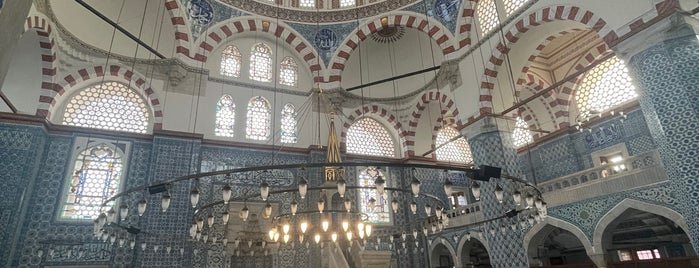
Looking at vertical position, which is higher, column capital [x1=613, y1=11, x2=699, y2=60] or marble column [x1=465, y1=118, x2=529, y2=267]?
column capital [x1=613, y1=11, x2=699, y2=60]

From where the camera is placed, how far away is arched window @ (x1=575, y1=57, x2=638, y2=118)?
934 centimetres

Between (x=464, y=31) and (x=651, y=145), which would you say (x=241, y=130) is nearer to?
(x=464, y=31)

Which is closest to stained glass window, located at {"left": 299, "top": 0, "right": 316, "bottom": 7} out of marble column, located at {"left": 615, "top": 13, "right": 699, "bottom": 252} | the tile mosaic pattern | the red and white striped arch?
the red and white striped arch

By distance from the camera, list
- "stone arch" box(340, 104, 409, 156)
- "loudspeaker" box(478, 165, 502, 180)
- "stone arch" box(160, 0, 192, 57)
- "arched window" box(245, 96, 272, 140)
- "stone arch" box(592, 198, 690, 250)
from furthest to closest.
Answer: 1. "stone arch" box(340, 104, 409, 156)
2. "arched window" box(245, 96, 272, 140)
3. "stone arch" box(160, 0, 192, 57)
4. "stone arch" box(592, 198, 690, 250)
5. "loudspeaker" box(478, 165, 502, 180)

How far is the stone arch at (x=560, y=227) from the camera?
6.86 m

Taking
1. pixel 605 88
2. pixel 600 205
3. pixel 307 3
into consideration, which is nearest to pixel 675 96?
pixel 600 205

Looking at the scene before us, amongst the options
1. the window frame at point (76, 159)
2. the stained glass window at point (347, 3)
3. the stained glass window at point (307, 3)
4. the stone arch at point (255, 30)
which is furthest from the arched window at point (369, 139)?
the window frame at point (76, 159)

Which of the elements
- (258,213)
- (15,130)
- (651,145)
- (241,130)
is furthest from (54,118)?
(651,145)

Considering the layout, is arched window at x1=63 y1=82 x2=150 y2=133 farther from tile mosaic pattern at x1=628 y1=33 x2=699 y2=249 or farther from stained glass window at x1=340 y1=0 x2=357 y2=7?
tile mosaic pattern at x1=628 y1=33 x2=699 y2=249

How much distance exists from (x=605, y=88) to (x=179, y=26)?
11045mm

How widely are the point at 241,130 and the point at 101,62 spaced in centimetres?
355

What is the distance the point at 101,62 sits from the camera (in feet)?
29.0

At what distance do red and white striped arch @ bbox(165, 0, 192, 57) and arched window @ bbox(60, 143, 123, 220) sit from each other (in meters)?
2.80

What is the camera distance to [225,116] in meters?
9.69
